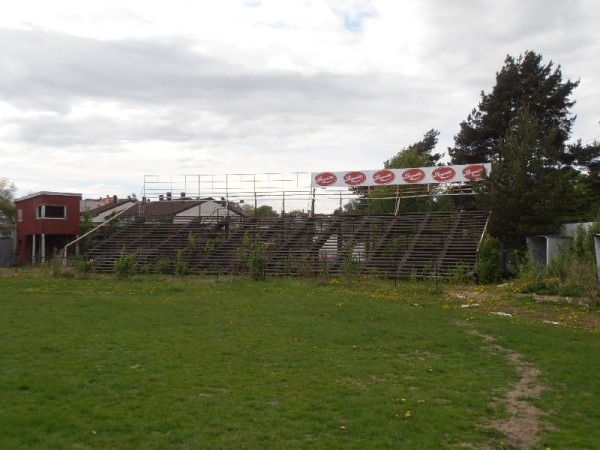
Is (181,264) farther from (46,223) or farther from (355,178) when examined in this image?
(46,223)

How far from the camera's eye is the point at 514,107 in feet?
145

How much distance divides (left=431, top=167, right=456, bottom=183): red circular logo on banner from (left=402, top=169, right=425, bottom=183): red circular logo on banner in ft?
2.82

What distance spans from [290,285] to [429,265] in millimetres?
9341

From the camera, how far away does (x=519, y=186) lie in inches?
1172

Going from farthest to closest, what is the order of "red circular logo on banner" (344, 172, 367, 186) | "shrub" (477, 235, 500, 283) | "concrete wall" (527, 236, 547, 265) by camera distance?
1. "red circular logo on banner" (344, 172, 367, 186)
2. "concrete wall" (527, 236, 547, 265)
3. "shrub" (477, 235, 500, 283)

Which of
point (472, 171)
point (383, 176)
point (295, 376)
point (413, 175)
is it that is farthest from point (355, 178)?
point (295, 376)

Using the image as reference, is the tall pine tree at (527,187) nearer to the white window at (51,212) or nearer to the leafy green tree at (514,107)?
the leafy green tree at (514,107)

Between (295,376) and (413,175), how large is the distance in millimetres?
31488

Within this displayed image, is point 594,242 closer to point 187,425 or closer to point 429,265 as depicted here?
point 429,265

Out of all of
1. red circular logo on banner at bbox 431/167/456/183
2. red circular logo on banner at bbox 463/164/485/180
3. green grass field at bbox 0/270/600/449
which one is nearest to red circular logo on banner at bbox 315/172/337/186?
red circular logo on banner at bbox 431/167/456/183

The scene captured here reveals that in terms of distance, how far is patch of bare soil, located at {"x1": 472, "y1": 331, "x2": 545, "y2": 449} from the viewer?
22.0 feet

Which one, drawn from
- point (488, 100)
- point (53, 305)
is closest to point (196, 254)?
point (53, 305)

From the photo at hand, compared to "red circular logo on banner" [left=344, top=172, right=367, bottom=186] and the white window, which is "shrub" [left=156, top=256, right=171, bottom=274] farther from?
"red circular logo on banner" [left=344, top=172, right=367, bottom=186]

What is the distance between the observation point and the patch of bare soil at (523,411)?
670cm
